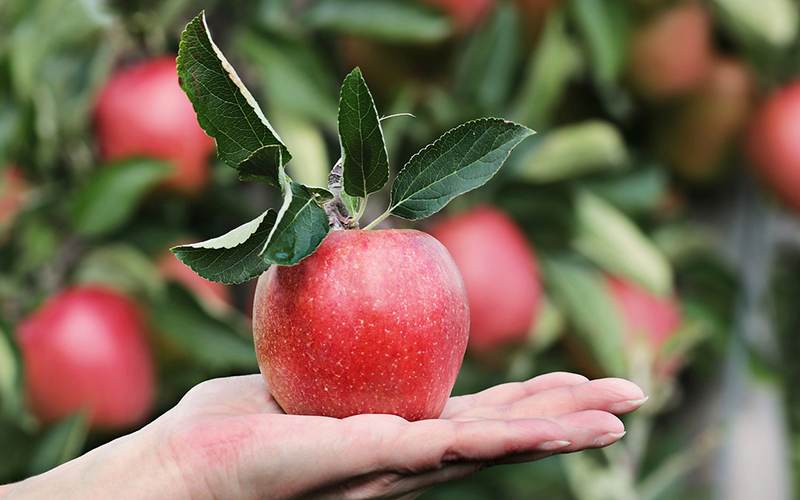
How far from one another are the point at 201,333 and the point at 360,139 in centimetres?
36

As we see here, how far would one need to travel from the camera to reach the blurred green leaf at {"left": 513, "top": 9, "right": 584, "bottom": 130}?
0.80 m

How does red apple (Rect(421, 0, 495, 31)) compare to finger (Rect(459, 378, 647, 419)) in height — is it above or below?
above

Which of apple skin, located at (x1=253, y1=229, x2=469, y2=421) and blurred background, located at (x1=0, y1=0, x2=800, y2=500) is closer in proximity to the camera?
apple skin, located at (x1=253, y1=229, x2=469, y2=421)

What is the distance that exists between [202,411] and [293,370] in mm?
49

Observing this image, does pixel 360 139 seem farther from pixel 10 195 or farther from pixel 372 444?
pixel 10 195

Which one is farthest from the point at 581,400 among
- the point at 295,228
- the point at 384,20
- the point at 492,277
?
the point at 384,20

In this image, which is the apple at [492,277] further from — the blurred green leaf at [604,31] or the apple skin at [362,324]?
the apple skin at [362,324]

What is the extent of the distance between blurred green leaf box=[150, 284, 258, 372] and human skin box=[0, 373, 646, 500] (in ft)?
0.85

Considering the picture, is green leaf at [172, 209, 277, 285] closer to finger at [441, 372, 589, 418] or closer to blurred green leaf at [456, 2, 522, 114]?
finger at [441, 372, 589, 418]

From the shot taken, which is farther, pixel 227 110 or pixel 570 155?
pixel 570 155

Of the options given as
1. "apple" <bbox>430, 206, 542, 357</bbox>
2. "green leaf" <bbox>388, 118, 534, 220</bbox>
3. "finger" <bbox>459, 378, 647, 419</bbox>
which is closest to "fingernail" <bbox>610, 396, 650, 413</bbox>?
"finger" <bbox>459, 378, 647, 419</bbox>

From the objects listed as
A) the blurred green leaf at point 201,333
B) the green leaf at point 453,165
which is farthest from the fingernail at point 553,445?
the blurred green leaf at point 201,333

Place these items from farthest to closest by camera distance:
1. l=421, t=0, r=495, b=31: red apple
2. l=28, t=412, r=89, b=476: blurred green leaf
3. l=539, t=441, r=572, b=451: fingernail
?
l=421, t=0, r=495, b=31: red apple → l=28, t=412, r=89, b=476: blurred green leaf → l=539, t=441, r=572, b=451: fingernail

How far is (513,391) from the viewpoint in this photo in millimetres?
453
